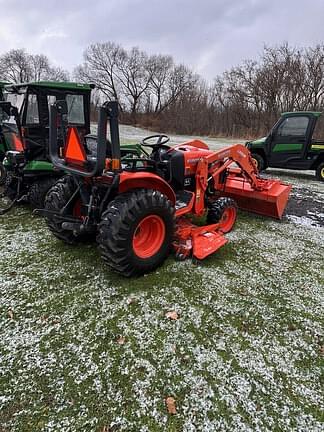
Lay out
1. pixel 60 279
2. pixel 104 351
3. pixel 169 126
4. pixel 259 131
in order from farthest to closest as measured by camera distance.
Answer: pixel 169 126 < pixel 259 131 < pixel 60 279 < pixel 104 351

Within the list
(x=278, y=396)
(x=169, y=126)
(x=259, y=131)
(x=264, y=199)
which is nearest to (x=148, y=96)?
(x=169, y=126)

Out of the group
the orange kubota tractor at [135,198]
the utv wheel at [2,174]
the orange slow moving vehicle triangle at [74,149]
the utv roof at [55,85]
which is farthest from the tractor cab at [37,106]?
the orange slow moving vehicle triangle at [74,149]

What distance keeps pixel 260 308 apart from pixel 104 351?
150 cm

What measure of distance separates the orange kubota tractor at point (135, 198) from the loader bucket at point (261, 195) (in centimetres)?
54

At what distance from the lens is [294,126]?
8.72 m

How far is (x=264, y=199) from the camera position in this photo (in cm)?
507

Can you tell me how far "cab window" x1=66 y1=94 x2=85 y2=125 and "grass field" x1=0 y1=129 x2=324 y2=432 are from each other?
9.29 feet

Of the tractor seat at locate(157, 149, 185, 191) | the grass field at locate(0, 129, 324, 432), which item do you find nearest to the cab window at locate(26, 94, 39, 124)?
the grass field at locate(0, 129, 324, 432)

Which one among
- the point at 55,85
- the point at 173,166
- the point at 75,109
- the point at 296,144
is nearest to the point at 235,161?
the point at 173,166

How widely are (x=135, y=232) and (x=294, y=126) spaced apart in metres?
7.56

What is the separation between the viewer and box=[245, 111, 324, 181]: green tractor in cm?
855

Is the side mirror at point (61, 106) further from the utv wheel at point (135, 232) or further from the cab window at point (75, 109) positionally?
A: the cab window at point (75, 109)

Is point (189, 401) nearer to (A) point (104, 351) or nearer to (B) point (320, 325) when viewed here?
(A) point (104, 351)

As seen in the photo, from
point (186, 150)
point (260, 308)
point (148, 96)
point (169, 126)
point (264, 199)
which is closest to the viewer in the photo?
point (260, 308)
